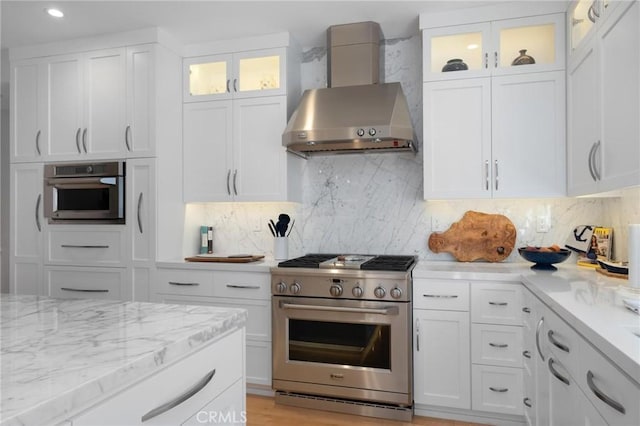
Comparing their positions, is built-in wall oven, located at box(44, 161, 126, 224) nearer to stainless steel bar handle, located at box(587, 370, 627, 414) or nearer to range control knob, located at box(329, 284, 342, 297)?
range control knob, located at box(329, 284, 342, 297)

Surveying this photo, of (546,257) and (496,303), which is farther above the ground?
(546,257)

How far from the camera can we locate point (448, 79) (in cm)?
295

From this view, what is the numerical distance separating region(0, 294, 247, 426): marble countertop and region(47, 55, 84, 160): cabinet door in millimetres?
2399

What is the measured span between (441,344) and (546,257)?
85cm

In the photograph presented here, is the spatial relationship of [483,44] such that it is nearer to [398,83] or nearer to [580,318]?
[398,83]

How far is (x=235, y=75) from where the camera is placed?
135 inches

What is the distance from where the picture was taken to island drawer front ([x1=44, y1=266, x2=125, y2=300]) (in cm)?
337

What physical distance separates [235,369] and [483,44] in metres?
2.69

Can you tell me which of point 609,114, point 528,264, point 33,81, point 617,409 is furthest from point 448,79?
point 33,81

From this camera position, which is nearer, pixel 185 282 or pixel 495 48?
pixel 495 48

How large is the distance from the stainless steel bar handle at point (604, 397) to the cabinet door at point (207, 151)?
2.74m

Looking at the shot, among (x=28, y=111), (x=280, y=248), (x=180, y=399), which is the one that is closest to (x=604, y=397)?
(x=180, y=399)

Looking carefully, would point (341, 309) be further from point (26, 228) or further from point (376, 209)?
point (26, 228)

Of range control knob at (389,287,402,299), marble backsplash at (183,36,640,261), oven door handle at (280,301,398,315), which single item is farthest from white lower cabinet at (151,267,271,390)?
range control knob at (389,287,402,299)
